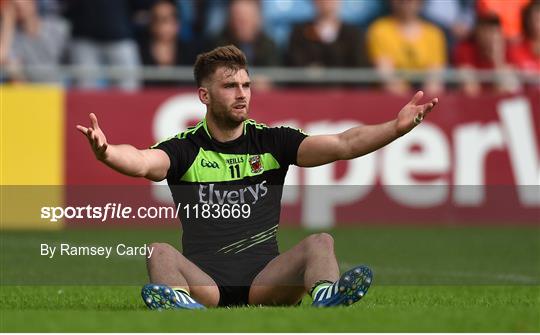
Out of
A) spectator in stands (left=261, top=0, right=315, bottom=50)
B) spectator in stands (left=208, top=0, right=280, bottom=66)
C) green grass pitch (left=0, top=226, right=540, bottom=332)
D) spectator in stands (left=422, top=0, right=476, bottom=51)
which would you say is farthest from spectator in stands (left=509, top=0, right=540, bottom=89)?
spectator in stands (left=208, top=0, right=280, bottom=66)

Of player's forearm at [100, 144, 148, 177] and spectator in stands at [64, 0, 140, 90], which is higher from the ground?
spectator in stands at [64, 0, 140, 90]

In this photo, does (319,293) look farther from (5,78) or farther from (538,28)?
(538,28)

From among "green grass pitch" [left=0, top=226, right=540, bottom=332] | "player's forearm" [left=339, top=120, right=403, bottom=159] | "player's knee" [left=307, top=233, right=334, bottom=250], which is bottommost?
"green grass pitch" [left=0, top=226, right=540, bottom=332]

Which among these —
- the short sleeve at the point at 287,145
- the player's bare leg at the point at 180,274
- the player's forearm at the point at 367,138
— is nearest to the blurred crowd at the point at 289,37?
the short sleeve at the point at 287,145

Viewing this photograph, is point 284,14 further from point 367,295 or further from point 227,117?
point 227,117

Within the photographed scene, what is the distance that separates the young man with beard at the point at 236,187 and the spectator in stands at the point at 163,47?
921cm

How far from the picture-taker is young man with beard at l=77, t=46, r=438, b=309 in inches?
337

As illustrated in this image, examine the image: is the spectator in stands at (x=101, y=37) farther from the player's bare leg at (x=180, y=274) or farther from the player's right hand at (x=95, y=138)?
the player's right hand at (x=95, y=138)

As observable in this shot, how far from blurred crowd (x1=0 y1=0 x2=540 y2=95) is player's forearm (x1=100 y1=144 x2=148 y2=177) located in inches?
360

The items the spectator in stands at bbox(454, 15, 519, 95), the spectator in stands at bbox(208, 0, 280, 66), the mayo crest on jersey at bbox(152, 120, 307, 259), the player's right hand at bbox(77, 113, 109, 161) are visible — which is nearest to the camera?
the player's right hand at bbox(77, 113, 109, 161)

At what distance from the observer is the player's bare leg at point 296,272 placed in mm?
8461

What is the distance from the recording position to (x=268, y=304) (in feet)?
29.1

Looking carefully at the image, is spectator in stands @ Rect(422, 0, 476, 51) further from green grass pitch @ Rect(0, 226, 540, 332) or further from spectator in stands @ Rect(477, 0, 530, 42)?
green grass pitch @ Rect(0, 226, 540, 332)

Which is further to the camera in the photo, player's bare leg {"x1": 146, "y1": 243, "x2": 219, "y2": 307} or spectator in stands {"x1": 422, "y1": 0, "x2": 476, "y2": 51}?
spectator in stands {"x1": 422, "y1": 0, "x2": 476, "y2": 51}
